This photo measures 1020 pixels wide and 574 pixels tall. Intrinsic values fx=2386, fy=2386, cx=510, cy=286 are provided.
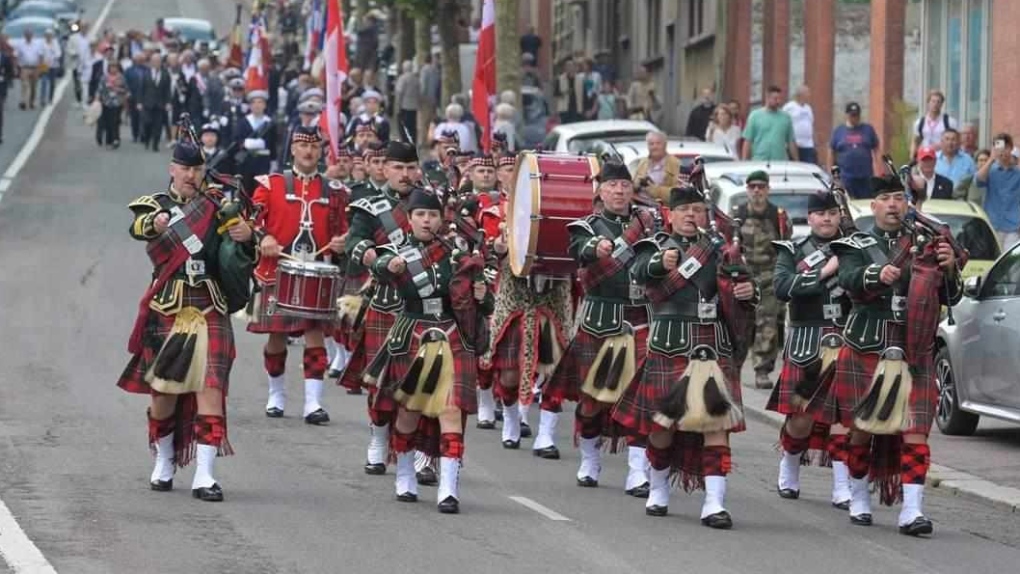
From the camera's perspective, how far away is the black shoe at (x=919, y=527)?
12102 millimetres

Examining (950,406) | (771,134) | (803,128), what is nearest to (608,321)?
(950,406)

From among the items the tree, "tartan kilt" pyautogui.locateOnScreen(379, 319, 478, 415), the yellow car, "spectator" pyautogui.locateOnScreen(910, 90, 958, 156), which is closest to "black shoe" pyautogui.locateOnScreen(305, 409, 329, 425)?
"tartan kilt" pyautogui.locateOnScreen(379, 319, 478, 415)

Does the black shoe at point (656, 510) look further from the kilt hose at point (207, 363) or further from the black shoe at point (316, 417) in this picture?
the black shoe at point (316, 417)

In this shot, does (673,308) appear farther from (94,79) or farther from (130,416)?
(94,79)

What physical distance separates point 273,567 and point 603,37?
4509 cm

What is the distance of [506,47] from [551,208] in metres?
20.2

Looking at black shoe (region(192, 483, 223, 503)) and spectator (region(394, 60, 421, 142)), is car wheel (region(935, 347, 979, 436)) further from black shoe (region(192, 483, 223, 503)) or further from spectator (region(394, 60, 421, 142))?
spectator (region(394, 60, 421, 142))

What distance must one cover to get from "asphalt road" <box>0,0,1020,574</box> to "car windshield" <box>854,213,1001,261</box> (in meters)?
4.14

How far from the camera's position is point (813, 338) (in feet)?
43.4

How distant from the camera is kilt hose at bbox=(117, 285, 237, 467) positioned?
500 inches

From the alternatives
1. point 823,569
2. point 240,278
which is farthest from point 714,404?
point 240,278

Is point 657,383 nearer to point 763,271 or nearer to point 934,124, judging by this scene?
point 763,271

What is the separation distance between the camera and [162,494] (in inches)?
499

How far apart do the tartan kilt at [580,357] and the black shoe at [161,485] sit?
2582 mm
